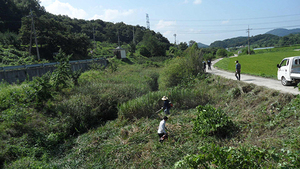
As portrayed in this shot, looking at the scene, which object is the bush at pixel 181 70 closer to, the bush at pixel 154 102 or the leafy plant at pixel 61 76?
the bush at pixel 154 102

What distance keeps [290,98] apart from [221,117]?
12.4 ft

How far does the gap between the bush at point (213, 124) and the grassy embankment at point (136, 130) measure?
244 mm

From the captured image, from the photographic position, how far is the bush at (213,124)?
9.08 metres

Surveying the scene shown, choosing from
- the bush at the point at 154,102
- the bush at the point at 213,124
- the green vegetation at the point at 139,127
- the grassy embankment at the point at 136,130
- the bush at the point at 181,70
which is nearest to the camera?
the green vegetation at the point at 139,127

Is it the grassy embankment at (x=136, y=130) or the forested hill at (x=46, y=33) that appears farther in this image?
the forested hill at (x=46, y=33)

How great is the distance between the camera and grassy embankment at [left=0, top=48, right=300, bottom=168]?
7840mm

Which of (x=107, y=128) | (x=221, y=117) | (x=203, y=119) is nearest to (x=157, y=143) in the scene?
(x=203, y=119)

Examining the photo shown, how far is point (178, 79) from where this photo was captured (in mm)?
20938

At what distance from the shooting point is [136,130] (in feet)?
35.0

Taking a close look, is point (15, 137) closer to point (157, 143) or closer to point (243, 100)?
point (157, 143)

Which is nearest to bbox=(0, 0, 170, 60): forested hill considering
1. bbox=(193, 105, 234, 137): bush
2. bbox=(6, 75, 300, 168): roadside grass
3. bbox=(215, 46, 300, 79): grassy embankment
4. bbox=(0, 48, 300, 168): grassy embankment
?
bbox=(0, 48, 300, 168): grassy embankment

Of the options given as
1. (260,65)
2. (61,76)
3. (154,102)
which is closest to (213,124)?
(154,102)

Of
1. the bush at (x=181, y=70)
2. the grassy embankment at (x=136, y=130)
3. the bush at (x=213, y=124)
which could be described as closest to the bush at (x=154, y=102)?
the grassy embankment at (x=136, y=130)

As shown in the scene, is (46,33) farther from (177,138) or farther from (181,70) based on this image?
(177,138)
